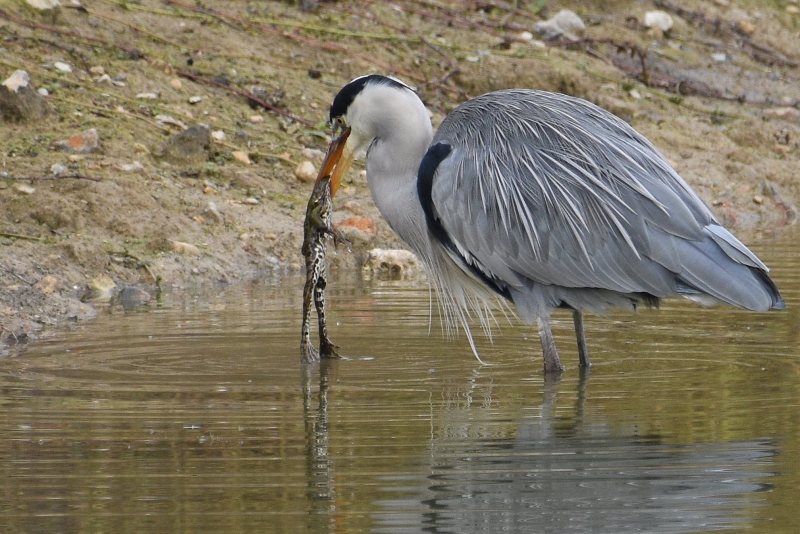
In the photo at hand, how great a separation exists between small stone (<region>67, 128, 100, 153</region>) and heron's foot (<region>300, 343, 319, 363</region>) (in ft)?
12.9

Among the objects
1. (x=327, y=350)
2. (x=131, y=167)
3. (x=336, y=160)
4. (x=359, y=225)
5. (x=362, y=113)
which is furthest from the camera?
(x=359, y=225)

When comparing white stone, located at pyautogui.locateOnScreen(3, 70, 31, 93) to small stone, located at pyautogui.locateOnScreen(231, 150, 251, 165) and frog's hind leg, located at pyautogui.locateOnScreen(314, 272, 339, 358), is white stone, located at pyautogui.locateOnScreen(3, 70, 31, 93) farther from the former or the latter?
frog's hind leg, located at pyautogui.locateOnScreen(314, 272, 339, 358)

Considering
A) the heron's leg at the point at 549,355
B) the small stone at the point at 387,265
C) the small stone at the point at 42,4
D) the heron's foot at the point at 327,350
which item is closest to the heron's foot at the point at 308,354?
the heron's foot at the point at 327,350

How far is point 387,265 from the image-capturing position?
9.62 metres

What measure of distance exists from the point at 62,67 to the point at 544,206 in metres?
5.65

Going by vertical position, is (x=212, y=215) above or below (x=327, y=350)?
above

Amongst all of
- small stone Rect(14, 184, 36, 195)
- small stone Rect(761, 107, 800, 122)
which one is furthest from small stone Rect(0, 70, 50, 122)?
small stone Rect(761, 107, 800, 122)

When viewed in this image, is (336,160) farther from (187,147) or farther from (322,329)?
(187,147)

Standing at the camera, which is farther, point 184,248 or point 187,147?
point 187,147

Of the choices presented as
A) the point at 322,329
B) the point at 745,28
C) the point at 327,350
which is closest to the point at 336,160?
the point at 322,329

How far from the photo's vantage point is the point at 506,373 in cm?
634

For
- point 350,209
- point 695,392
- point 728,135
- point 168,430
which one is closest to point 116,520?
point 168,430

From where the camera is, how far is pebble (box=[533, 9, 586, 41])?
14.7 m

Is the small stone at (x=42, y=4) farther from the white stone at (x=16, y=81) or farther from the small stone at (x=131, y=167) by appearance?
the small stone at (x=131, y=167)
